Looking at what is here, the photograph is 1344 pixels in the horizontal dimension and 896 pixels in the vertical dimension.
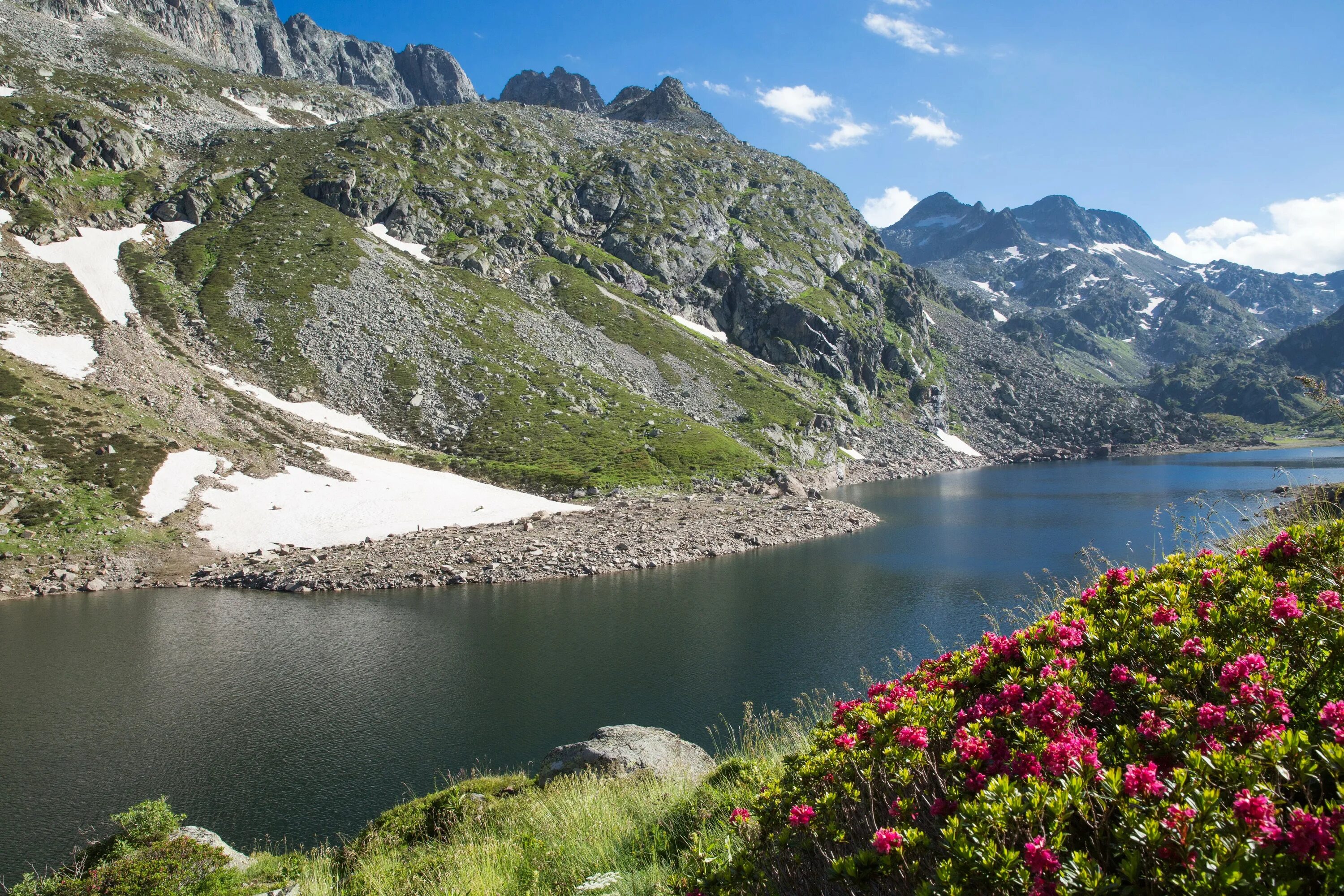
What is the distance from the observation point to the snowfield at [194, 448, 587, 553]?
1863 inches

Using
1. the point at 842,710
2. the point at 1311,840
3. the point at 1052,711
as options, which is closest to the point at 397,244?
the point at 842,710

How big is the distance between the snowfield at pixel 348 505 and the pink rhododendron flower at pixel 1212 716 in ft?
170

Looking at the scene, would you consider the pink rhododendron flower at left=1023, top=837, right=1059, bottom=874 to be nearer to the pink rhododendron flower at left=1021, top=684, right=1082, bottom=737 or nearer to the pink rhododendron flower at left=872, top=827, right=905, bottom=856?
the pink rhododendron flower at left=872, top=827, right=905, bottom=856

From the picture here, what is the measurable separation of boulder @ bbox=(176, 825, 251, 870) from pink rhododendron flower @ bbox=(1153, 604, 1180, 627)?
13929 mm

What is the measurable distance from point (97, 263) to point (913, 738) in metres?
112

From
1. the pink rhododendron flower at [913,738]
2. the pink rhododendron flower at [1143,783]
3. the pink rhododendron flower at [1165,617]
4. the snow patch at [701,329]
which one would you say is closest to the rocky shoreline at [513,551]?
the pink rhododendron flower at [913,738]

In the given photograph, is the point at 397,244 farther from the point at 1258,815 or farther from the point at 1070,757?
the point at 1258,815

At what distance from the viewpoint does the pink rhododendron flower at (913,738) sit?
4152 mm

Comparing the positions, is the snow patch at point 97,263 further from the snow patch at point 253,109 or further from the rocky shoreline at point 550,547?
the snow patch at point 253,109

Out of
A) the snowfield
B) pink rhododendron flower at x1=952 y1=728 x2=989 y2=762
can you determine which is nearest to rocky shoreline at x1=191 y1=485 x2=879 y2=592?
the snowfield

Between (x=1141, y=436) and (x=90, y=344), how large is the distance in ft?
628

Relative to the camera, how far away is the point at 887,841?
3.49 m

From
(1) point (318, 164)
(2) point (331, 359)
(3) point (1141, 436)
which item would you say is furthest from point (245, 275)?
(3) point (1141, 436)

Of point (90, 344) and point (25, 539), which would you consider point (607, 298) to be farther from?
point (25, 539)
